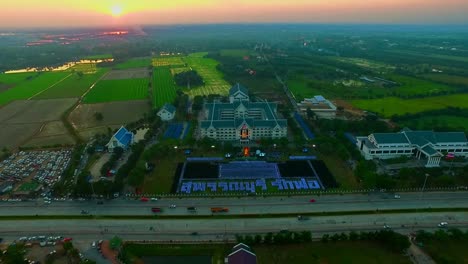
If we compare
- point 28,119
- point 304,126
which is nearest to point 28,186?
point 28,119

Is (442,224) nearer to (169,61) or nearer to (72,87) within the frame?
(72,87)

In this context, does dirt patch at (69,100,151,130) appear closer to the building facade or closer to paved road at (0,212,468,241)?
the building facade

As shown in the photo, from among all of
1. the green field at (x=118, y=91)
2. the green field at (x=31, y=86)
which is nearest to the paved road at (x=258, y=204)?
the green field at (x=118, y=91)

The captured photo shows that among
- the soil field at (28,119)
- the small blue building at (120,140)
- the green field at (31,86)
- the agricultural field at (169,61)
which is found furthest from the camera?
the agricultural field at (169,61)

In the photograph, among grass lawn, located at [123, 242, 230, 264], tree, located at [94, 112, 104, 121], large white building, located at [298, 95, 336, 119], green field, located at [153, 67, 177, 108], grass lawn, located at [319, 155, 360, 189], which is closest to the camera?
grass lawn, located at [123, 242, 230, 264]

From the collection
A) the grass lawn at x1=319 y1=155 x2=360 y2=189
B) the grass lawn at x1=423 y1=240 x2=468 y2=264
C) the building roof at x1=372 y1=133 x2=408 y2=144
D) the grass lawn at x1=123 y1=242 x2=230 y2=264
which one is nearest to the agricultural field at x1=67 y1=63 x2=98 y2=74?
the grass lawn at x1=319 y1=155 x2=360 y2=189

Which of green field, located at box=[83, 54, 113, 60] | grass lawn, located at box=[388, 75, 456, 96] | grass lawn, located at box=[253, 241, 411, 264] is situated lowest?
grass lawn, located at box=[253, 241, 411, 264]

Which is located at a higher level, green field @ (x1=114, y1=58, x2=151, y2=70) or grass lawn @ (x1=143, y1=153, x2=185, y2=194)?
green field @ (x1=114, y1=58, x2=151, y2=70)

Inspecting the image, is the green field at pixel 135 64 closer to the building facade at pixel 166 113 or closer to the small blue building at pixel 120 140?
the building facade at pixel 166 113
